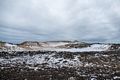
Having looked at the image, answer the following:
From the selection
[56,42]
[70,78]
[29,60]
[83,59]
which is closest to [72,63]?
[83,59]

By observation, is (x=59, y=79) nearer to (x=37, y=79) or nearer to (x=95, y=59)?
(x=37, y=79)

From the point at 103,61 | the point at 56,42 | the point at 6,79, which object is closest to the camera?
the point at 6,79

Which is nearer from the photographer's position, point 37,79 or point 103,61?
point 37,79

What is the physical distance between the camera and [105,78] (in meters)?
32.7

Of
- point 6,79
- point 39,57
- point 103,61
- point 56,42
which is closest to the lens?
point 6,79

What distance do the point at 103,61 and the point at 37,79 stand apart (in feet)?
98.8

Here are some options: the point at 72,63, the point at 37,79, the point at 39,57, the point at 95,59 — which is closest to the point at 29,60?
the point at 39,57

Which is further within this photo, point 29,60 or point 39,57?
point 39,57

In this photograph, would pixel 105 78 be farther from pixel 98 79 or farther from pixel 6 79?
pixel 6 79

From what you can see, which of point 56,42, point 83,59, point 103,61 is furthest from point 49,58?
point 56,42

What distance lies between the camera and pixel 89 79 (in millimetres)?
31875

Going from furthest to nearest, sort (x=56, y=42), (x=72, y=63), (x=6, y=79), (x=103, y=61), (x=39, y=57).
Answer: (x=56, y=42)
(x=39, y=57)
(x=103, y=61)
(x=72, y=63)
(x=6, y=79)

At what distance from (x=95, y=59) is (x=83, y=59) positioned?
305cm

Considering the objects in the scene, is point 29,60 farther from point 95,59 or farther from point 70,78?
point 70,78
